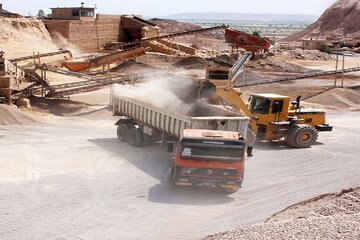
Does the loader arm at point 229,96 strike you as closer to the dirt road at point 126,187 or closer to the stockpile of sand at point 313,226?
the dirt road at point 126,187

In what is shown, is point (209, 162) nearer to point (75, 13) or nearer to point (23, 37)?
point (23, 37)

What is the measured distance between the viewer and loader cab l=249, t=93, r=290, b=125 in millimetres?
23391

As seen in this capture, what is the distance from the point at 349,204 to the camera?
1395cm

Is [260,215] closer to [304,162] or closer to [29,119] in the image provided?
[304,162]

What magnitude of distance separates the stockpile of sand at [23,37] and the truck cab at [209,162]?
32.6 metres

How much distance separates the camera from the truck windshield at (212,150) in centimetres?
1642

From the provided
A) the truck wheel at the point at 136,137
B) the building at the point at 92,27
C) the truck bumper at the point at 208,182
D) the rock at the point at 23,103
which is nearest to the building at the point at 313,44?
the building at the point at 92,27

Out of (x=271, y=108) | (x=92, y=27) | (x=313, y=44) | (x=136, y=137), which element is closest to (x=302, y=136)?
(x=271, y=108)

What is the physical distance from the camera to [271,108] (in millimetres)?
23438

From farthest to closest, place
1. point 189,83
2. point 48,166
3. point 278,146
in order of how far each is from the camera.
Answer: point 189,83 → point 278,146 → point 48,166

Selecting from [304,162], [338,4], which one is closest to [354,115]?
[304,162]

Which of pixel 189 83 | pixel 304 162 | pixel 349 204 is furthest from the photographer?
pixel 189 83

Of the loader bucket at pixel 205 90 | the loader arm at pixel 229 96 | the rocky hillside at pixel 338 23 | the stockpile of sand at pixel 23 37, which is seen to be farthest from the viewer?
the rocky hillside at pixel 338 23

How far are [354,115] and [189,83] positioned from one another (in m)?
12.5
